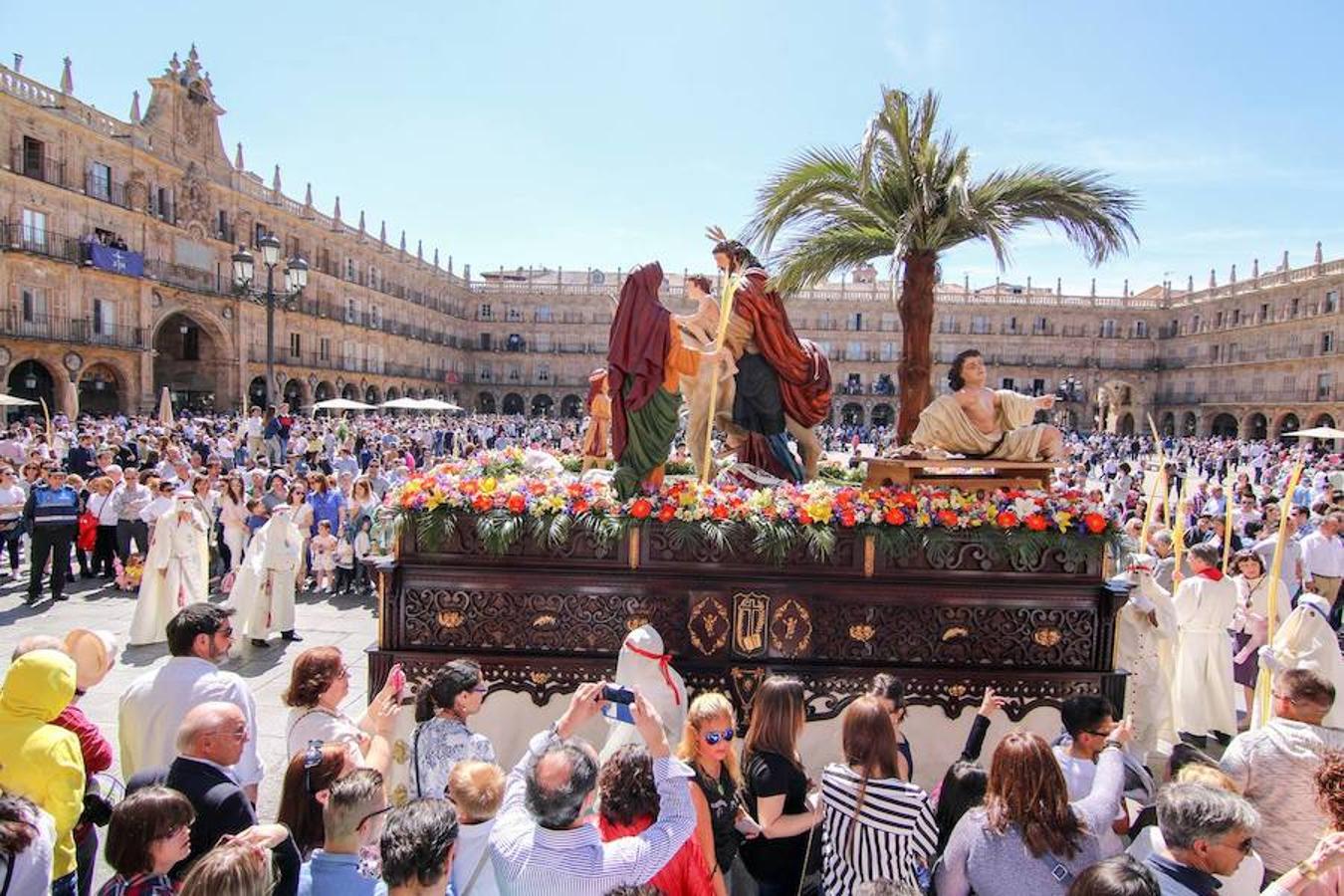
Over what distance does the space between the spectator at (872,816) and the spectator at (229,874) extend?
5.72 feet

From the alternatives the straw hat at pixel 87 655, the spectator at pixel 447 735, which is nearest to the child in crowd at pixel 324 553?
the straw hat at pixel 87 655

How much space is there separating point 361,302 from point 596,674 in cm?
4486

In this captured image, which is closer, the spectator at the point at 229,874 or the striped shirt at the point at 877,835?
the spectator at the point at 229,874

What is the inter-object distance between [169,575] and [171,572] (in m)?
0.03

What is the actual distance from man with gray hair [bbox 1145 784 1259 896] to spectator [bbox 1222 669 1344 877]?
85 centimetres

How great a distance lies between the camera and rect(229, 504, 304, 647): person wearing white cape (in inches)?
268

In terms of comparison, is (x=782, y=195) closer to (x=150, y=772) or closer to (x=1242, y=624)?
(x=1242, y=624)

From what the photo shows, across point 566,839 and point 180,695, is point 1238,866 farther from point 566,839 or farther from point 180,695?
point 180,695

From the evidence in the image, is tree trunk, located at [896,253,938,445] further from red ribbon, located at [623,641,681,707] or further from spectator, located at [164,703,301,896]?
spectator, located at [164,703,301,896]

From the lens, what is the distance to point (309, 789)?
251cm

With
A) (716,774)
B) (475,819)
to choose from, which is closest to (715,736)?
(716,774)

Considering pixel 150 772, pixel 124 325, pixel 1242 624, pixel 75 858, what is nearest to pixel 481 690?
pixel 150 772

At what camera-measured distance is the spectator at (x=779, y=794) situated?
109 inches

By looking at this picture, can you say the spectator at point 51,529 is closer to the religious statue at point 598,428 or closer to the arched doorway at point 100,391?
the religious statue at point 598,428
